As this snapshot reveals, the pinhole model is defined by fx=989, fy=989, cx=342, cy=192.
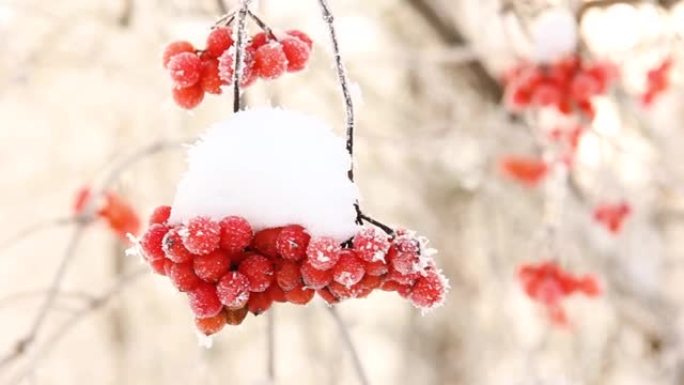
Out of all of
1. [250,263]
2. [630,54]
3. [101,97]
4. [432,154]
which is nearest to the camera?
[250,263]

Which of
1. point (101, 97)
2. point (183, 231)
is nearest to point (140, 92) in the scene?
point (101, 97)

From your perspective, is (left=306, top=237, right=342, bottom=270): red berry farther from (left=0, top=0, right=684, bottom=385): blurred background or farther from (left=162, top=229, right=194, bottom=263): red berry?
(left=0, top=0, right=684, bottom=385): blurred background

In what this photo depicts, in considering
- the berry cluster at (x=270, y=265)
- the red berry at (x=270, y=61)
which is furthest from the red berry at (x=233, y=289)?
the red berry at (x=270, y=61)

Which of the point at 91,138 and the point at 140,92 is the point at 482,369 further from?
the point at 91,138

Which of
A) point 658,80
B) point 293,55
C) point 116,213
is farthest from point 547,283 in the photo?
point 293,55

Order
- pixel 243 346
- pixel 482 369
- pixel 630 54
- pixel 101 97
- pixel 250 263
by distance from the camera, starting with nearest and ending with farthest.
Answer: pixel 250 263 < pixel 630 54 < pixel 101 97 < pixel 482 369 < pixel 243 346

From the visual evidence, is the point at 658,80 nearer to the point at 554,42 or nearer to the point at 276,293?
the point at 554,42

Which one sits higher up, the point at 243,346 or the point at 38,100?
the point at 38,100
